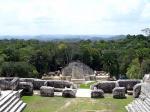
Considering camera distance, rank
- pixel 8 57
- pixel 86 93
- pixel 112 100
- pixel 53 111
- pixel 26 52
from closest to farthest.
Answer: pixel 53 111 < pixel 112 100 < pixel 86 93 < pixel 8 57 < pixel 26 52

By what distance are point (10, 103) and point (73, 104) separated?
3.78 meters

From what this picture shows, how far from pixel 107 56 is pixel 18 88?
36146mm

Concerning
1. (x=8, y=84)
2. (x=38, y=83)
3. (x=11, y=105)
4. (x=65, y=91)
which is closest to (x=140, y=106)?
(x=65, y=91)

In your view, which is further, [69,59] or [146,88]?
[69,59]

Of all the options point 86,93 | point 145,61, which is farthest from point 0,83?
point 145,61

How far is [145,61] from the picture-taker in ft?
157

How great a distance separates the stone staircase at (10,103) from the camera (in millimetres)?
18434

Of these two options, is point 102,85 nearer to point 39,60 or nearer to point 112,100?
point 112,100

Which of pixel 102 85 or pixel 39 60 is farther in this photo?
pixel 39 60

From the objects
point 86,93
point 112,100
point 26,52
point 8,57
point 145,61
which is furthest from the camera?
point 26,52

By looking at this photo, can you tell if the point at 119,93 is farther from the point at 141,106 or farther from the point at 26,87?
the point at 26,87

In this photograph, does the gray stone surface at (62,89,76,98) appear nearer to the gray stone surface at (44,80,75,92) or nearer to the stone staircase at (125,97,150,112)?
the gray stone surface at (44,80,75,92)

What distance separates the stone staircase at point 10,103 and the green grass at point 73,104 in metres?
0.45

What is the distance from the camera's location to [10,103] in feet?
64.5
